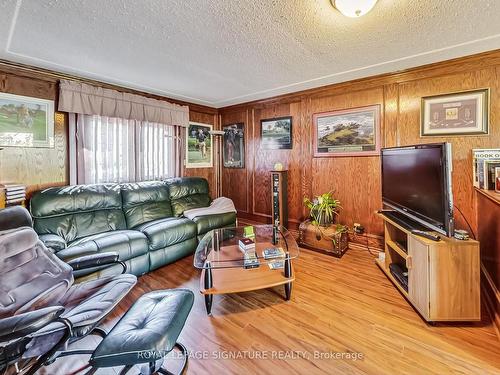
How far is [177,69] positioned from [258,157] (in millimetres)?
2086

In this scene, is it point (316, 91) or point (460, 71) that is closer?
point (460, 71)

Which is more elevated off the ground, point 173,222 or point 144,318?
point 173,222

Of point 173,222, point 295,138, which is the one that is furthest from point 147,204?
point 295,138

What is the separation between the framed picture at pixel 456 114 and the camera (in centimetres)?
246

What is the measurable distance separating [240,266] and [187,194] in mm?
2091

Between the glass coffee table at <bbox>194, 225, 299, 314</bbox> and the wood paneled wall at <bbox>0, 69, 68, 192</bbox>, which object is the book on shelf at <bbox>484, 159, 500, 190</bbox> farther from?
the wood paneled wall at <bbox>0, 69, 68, 192</bbox>

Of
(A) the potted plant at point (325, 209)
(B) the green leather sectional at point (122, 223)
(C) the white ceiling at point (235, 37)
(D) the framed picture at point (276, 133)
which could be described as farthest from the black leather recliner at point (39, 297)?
(D) the framed picture at point (276, 133)

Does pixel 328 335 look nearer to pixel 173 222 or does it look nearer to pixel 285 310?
pixel 285 310

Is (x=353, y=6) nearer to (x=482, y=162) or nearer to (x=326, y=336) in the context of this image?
(x=482, y=162)

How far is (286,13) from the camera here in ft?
5.70

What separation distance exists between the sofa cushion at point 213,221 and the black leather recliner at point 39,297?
140 centimetres

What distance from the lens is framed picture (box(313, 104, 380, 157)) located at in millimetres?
3154

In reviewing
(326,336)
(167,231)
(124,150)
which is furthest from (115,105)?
(326,336)

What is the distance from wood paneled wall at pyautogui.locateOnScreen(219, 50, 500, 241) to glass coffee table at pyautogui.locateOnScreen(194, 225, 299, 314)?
4.62ft
